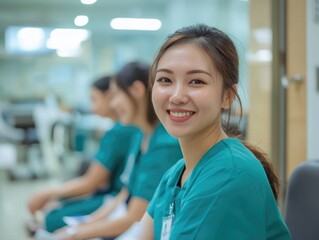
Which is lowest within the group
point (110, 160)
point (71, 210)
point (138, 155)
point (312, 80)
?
point (71, 210)

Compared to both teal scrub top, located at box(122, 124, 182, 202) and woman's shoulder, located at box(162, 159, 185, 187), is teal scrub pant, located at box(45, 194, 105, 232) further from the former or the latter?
woman's shoulder, located at box(162, 159, 185, 187)

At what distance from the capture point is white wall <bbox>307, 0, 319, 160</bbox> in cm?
214

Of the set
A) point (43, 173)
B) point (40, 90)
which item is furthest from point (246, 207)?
point (43, 173)

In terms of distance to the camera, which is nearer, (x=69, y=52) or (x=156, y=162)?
(x=156, y=162)

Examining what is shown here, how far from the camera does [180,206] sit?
3.21ft

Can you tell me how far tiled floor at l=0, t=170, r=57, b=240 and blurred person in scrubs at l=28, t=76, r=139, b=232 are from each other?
75cm

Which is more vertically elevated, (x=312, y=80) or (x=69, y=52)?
A: (x=69, y=52)

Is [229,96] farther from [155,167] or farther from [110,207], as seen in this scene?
[110,207]

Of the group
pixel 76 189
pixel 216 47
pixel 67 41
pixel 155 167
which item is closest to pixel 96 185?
pixel 76 189

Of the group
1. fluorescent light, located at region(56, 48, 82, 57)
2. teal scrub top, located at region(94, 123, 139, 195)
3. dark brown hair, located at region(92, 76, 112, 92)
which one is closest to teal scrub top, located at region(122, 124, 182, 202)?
teal scrub top, located at region(94, 123, 139, 195)

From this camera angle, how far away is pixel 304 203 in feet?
3.84

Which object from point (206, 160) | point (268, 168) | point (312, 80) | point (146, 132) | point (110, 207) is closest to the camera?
point (206, 160)

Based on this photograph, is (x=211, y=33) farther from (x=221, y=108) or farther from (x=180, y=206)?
(x=180, y=206)

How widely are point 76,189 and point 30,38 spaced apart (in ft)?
5.77
